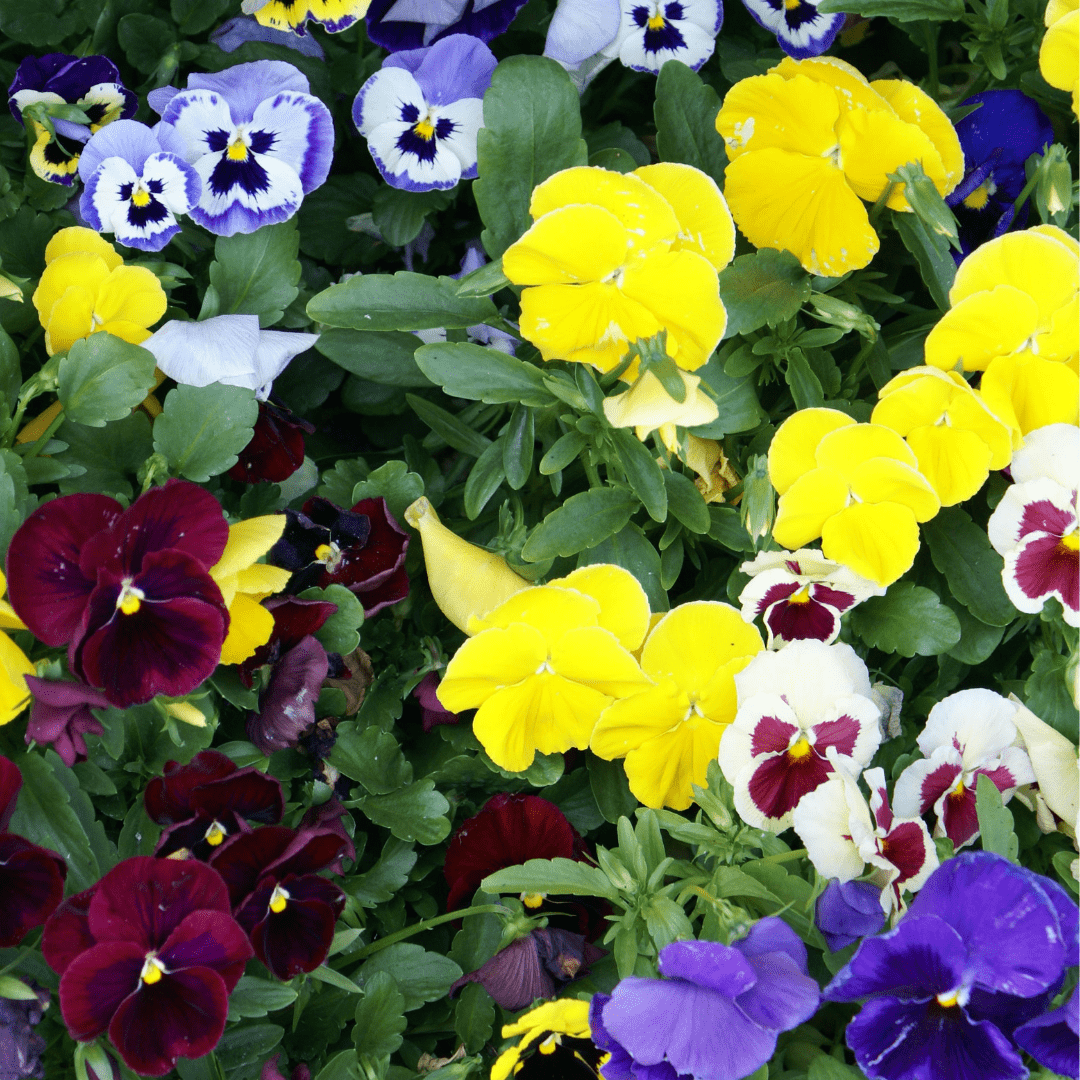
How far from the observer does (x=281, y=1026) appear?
0.74 m

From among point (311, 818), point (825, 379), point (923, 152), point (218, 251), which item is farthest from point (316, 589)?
point (923, 152)

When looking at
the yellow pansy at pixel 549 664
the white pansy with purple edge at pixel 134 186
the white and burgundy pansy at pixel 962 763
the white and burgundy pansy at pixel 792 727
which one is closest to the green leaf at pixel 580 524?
the yellow pansy at pixel 549 664

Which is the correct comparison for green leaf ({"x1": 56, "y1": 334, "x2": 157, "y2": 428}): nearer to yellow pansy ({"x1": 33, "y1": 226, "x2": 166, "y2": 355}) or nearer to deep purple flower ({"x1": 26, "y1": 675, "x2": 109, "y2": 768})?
yellow pansy ({"x1": 33, "y1": 226, "x2": 166, "y2": 355})

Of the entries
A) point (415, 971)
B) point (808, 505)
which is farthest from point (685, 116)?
point (415, 971)

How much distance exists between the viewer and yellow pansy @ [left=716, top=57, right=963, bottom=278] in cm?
81

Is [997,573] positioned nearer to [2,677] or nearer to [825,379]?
[825,379]

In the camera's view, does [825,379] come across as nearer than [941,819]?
No

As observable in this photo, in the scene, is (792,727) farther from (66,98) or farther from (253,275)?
(66,98)

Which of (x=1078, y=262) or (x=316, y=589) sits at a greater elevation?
(x=1078, y=262)

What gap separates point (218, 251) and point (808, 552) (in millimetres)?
488

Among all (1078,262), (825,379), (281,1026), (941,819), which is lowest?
(281,1026)

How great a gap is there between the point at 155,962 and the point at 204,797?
0.33 ft

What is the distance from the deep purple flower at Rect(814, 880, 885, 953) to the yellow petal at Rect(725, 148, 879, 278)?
0.43 metres

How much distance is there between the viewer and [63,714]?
64 cm
